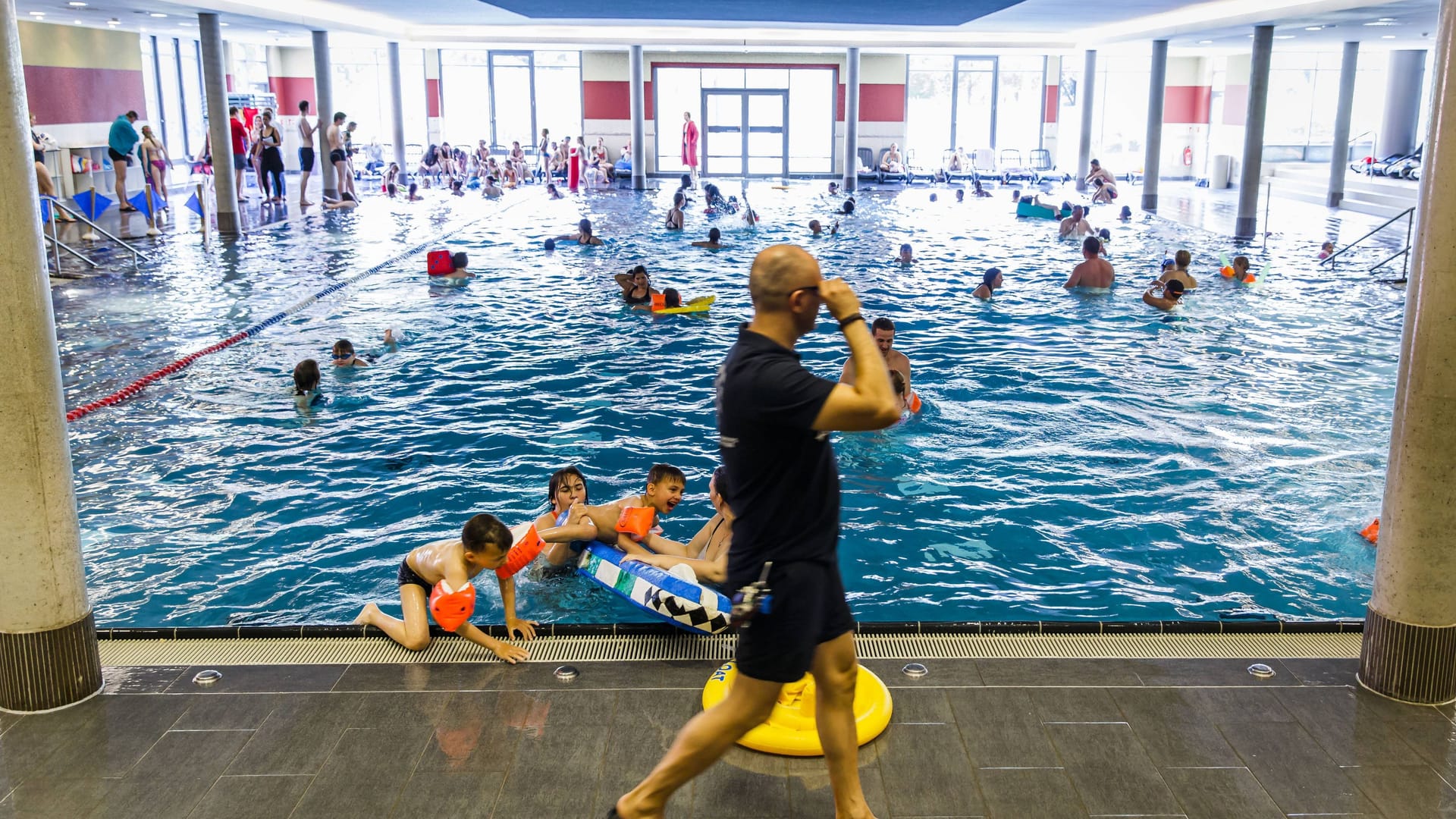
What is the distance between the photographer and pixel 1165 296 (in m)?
12.6

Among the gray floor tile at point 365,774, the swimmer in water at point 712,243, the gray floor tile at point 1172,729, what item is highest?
the swimmer in water at point 712,243

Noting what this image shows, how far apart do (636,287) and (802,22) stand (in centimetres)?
1081

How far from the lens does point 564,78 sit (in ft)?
113

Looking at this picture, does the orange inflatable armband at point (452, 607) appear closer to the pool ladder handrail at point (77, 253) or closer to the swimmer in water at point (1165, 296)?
the swimmer in water at point (1165, 296)

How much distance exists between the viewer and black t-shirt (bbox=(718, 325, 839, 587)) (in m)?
2.65

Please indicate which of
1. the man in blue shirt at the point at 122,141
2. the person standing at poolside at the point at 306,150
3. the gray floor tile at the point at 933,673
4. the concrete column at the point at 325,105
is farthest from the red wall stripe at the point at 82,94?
the gray floor tile at the point at 933,673

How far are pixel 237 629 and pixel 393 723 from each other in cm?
118

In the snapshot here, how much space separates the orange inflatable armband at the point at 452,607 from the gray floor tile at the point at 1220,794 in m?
2.53

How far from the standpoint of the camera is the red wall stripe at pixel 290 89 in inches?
1398

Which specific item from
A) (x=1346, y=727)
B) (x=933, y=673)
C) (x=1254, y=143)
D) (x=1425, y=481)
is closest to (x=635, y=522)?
(x=933, y=673)

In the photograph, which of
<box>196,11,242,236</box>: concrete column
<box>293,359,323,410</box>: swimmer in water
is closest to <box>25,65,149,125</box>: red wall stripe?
<box>196,11,242,236</box>: concrete column

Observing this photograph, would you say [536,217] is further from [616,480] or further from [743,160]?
[616,480]

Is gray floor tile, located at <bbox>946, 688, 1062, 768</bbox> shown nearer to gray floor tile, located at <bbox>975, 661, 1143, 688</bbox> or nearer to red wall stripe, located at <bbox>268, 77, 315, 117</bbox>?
gray floor tile, located at <bbox>975, 661, 1143, 688</bbox>

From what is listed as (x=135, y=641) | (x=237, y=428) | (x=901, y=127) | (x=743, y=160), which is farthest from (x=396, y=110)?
(x=135, y=641)
